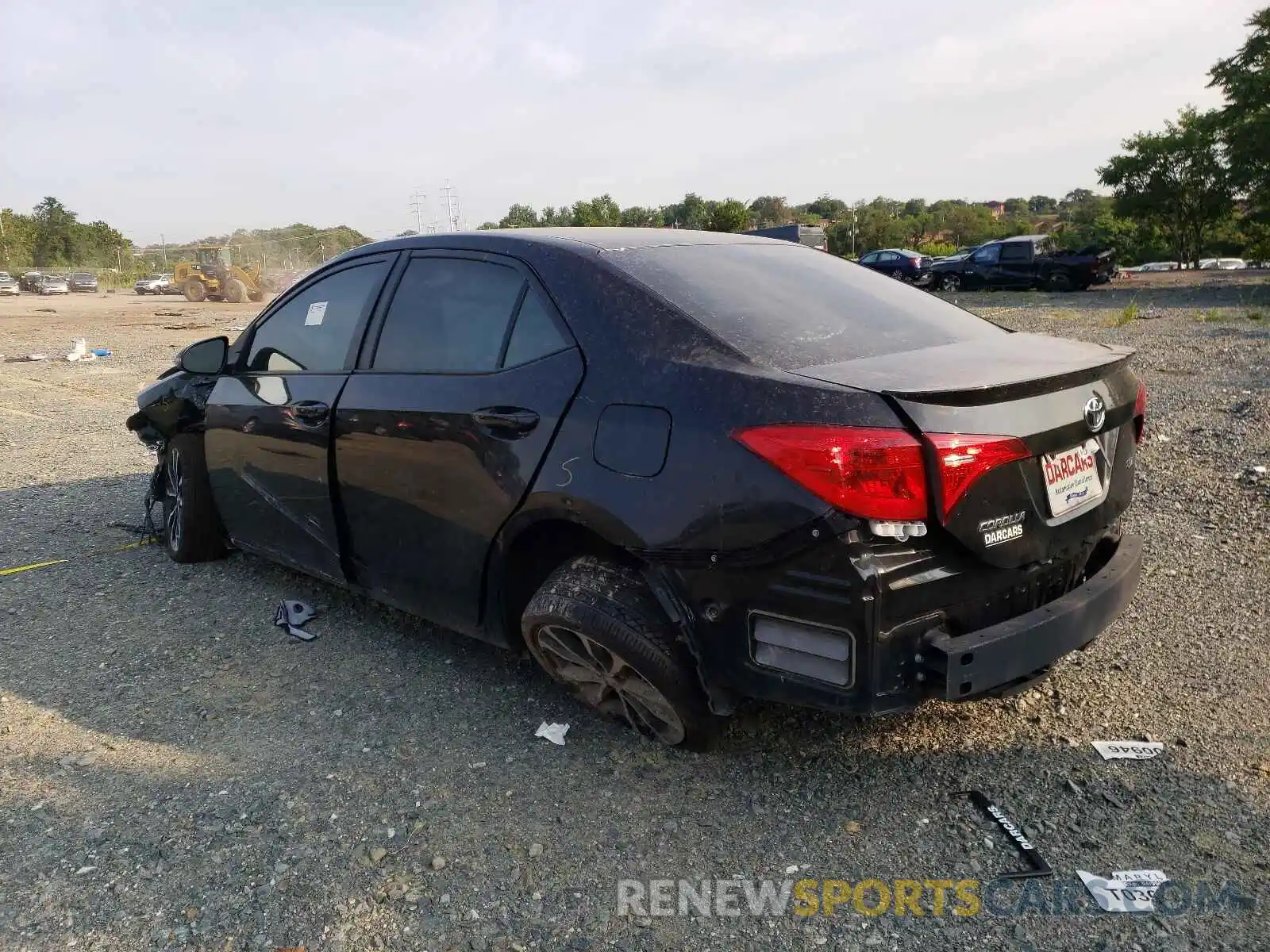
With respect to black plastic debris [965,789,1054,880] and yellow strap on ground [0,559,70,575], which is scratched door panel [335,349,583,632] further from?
yellow strap on ground [0,559,70,575]

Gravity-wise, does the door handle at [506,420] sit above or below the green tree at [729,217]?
below

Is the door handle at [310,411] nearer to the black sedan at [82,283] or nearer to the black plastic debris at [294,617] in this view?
the black plastic debris at [294,617]

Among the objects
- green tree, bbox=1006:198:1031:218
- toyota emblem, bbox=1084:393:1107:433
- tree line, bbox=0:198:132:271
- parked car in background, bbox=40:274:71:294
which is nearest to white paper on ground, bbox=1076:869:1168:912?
toyota emblem, bbox=1084:393:1107:433

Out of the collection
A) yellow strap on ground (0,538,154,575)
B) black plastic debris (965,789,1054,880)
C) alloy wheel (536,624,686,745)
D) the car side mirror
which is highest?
the car side mirror

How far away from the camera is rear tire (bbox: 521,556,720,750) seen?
2.64 m

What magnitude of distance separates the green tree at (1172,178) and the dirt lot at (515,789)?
122 feet

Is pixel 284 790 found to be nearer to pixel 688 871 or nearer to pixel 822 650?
pixel 688 871

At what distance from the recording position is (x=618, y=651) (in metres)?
2.69

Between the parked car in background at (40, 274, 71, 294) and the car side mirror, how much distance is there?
2237 inches

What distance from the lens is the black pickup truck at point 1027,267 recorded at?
82.2 ft

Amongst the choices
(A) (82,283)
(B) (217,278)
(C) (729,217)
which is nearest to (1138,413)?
(B) (217,278)

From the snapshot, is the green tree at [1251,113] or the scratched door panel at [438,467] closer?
the scratched door panel at [438,467]

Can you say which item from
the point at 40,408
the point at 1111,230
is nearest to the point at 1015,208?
the point at 1111,230

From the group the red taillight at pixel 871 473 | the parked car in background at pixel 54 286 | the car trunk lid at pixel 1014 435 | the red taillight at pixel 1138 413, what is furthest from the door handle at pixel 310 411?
the parked car in background at pixel 54 286
